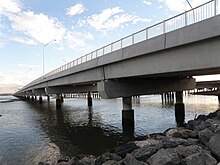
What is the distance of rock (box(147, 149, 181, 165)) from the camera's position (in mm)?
8349

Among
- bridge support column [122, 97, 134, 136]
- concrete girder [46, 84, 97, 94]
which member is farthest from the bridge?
concrete girder [46, 84, 97, 94]

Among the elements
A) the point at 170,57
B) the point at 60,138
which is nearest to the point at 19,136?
the point at 60,138

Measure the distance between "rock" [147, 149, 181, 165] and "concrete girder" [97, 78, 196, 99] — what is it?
16.5 m

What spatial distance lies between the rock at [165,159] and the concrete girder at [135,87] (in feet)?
54.2

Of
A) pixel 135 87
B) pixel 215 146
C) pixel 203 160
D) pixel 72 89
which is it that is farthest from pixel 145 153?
pixel 72 89

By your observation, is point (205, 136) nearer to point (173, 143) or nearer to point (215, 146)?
point (173, 143)

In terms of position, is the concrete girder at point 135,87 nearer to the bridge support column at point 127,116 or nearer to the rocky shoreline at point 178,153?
the bridge support column at point 127,116

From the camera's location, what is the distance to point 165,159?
27.9 feet

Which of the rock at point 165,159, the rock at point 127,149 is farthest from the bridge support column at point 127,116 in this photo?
the rock at point 165,159

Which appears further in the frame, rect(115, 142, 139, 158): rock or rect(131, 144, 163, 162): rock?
rect(115, 142, 139, 158): rock

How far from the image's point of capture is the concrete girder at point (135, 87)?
25500 millimetres

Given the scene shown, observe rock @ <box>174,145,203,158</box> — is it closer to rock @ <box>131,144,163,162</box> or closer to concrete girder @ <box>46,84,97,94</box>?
rock @ <box>131,144,163,162</box>

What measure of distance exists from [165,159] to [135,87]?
17.9 meters

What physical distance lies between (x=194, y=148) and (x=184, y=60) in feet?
22.5
